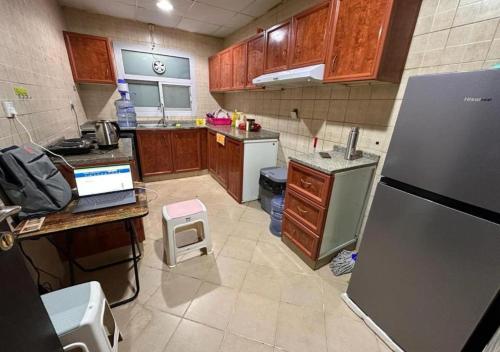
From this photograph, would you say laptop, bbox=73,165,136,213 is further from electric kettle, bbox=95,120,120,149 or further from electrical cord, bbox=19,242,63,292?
electric kettle, bbox=95,120,120,149

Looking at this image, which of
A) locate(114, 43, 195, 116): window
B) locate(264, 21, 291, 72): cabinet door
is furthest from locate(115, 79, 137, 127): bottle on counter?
locate(264, 21, 291, 72): cabinet door

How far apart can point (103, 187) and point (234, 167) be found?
5.25 feet

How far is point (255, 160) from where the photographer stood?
268cm

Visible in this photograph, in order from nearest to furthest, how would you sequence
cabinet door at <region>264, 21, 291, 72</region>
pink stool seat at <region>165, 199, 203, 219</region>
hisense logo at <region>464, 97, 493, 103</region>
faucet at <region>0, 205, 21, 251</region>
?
faucet at <region>0, 205, 21, 251</region>
hisense logo at <region>464, 97, 493, 103</region>
pink stool seat at <region>165, 199, 203, 219</region>
cabinet door at <region>264, 21, 291, 72</region>

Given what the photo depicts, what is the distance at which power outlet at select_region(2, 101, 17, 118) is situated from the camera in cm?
124

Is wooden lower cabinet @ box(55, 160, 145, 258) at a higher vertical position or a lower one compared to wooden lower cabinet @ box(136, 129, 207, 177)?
lower

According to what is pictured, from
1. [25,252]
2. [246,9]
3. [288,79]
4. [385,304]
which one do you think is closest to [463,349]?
[385,304]

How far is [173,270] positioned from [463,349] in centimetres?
178

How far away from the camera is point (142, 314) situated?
134 centimetres

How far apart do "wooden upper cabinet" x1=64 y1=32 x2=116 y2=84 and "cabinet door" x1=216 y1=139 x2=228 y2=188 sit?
1.97m

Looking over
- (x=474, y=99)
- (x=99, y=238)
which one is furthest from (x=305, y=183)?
(x=99, y=238)

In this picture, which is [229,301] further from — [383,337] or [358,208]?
[358,208]

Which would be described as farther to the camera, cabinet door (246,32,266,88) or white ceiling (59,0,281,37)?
white ceiling (59,0,281,37)

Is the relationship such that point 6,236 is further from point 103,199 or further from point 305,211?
point 305,211
